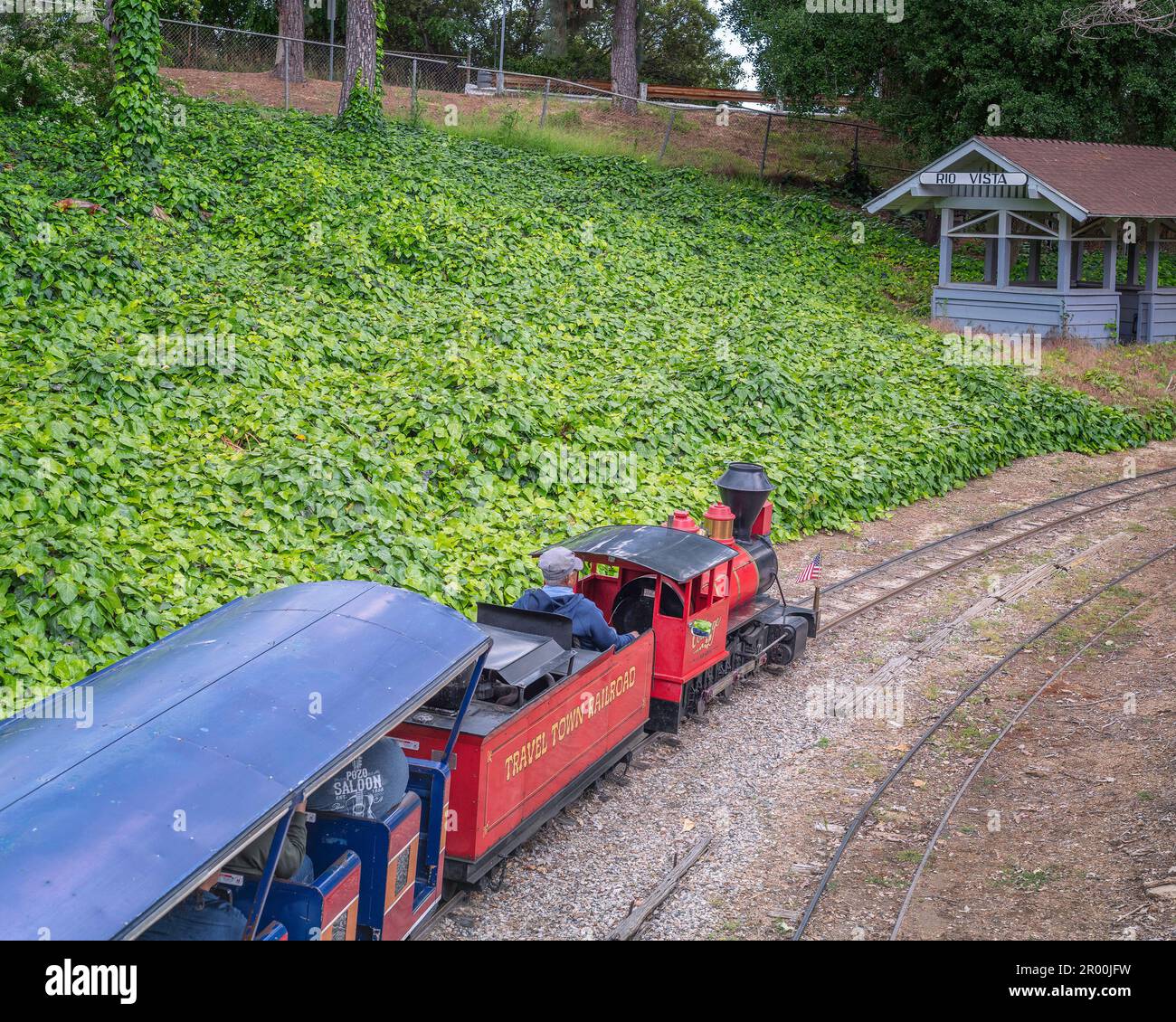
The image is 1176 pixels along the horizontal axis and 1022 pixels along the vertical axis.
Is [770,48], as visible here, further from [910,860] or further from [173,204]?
[910,860]

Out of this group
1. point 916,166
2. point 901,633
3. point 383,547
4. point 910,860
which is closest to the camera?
point 910,860

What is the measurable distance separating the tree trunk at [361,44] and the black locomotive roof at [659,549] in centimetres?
2038

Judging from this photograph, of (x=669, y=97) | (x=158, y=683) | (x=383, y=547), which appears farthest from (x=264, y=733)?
(x=669, y=97)

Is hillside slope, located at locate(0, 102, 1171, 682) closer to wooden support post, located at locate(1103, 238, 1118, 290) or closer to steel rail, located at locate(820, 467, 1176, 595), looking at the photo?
steel rail, located at locate(820, 467, 1176, 595)

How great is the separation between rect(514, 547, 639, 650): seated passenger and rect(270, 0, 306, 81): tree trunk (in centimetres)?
2723

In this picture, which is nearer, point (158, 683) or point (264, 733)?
point (264, 733)

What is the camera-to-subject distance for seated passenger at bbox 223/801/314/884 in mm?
5727

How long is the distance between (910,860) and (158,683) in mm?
6376

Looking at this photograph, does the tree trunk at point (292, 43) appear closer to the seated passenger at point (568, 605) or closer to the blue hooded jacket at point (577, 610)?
the seated passenger at point (568, 605)

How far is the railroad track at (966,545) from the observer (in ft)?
52.4

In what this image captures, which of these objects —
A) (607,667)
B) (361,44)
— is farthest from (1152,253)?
(607,667)

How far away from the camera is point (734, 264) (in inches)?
1173

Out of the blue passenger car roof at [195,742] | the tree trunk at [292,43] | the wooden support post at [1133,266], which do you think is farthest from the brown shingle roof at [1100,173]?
the blue passenger car roof at [195,742]

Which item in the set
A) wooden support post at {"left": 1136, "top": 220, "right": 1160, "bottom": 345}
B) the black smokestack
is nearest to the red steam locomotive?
the black smokestack
